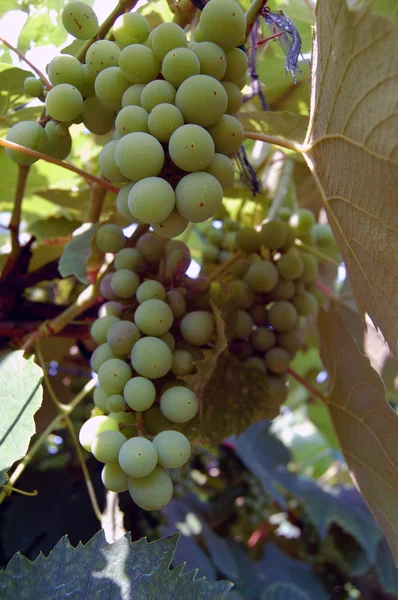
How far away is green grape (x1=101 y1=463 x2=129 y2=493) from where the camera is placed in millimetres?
535

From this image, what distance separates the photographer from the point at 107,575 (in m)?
0.56

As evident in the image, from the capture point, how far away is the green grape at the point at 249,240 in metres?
0.86

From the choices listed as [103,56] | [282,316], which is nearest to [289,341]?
[282,316]

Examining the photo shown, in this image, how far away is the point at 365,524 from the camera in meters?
1.55

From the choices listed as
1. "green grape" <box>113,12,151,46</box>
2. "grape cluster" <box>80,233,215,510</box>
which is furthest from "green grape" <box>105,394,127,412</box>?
"green grape" <box>113,12,151,46</box>

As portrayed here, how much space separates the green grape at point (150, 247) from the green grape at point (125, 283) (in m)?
0.04

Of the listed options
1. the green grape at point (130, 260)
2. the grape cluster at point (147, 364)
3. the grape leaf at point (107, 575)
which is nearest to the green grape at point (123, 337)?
the grape cluster at point (147, 364)

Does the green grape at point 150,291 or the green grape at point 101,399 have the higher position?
the green grape at point 150,291

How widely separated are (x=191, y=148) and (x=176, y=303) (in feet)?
0.72

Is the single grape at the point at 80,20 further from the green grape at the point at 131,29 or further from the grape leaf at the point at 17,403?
the grape leaf at the point at 17,403

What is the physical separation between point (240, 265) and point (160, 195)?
0.38 m

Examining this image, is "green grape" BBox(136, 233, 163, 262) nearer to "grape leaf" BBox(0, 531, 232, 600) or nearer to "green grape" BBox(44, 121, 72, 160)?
"green grape" BBox(44, 121, 72, 160)

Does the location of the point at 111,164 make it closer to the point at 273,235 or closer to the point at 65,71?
the point at 65,71

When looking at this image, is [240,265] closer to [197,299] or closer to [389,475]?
[197,299]
